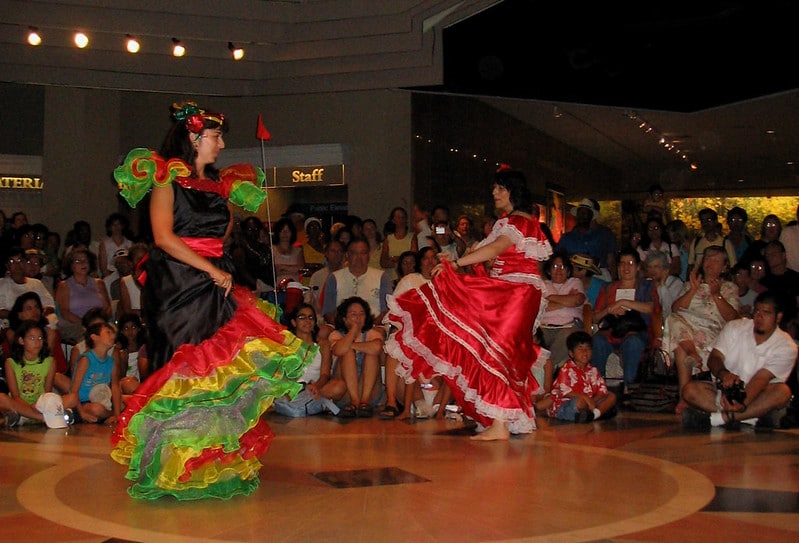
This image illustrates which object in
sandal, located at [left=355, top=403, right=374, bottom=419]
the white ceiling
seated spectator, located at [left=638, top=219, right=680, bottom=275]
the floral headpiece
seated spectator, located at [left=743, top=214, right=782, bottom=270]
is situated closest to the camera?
the floral headpiece

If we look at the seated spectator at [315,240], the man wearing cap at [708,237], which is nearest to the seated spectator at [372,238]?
the seated spectator at [315,240]

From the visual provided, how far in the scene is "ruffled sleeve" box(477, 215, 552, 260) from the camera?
6125 millimetres

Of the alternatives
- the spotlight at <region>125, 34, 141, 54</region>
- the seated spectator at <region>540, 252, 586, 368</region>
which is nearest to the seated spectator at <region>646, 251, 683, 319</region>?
the seated spectator at <region>540, 252, 586, 368</region>

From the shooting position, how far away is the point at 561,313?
8.48 m

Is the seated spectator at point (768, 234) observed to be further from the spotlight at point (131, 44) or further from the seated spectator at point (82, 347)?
the spotlight at point (131, 44)

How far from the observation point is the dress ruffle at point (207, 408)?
417cm

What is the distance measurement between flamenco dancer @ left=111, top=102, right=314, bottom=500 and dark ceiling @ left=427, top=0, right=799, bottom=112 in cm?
727

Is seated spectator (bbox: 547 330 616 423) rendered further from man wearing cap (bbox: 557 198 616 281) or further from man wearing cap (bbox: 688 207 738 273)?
man wearing cap (bbox: 557 198 616 281)

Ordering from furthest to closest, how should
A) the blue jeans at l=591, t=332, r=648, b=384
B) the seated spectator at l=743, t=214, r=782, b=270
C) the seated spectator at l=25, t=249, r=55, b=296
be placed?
the seated spectator at l=25, t=249, r=55, b=296 → the seated spectator at l=743, t=214, r=782, b=270 → the blue jeans at l=591, t=332, r=648, b=384

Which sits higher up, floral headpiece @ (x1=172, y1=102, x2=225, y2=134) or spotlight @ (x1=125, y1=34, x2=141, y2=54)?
spotlight @ (x1=125, y1=34, x2=141, y2=54)

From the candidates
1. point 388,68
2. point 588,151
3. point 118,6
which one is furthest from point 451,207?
point 588,151

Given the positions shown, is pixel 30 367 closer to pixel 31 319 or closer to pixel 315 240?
pixel 31 319

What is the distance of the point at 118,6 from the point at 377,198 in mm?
3735

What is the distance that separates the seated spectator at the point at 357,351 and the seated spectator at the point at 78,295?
236cm
